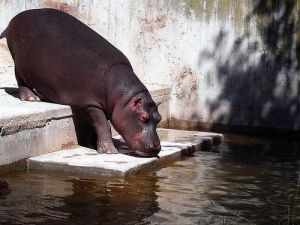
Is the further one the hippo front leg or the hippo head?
the hippo front leg

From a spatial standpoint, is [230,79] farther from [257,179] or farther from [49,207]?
[49,207]

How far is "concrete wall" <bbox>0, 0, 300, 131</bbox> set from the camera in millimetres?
9906

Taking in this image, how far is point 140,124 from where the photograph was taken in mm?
7344

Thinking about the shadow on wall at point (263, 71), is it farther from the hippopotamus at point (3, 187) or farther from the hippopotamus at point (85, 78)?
the hippopotamus at point (3, 187)

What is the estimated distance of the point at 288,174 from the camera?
7.36 meters

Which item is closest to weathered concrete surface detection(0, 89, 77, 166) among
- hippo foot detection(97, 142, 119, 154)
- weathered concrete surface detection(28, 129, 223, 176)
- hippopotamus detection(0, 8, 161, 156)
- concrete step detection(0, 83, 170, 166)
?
concrete step detection(0, 83, 170, 166)

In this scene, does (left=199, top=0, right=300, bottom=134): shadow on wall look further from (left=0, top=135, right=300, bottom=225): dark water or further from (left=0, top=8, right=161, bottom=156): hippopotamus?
(left=0, top=8, right=161, bottom=156): hippopotamus

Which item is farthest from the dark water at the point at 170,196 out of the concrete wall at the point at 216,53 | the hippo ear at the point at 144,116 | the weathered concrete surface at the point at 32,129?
the concrete wall at the point at 216,53

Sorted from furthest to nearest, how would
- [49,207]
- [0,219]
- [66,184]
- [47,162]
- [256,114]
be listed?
[256,114] → [47,162] → [66,184] → [49,207] → [0,219]

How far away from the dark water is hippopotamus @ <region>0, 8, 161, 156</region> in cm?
58

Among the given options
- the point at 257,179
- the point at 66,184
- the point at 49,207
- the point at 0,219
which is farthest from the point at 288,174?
the point at 0,219

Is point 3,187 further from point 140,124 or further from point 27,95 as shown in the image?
point 27,95

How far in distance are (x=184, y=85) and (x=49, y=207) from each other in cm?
508

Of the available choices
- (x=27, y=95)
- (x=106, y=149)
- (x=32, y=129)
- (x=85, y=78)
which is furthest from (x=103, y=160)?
(x=27, y=95)
